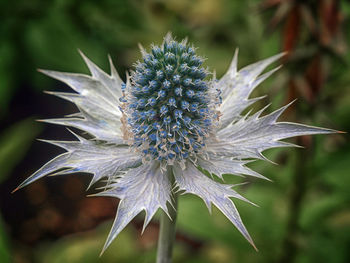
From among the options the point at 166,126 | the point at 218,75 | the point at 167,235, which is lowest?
the point at 167,235

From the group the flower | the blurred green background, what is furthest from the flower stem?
the blurred green background

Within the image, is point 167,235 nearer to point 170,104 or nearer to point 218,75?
point 170,104

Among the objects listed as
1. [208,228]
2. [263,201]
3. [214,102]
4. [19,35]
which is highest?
[19,35]

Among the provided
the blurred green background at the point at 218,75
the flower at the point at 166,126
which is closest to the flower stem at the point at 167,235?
the flower at the point at 166,126

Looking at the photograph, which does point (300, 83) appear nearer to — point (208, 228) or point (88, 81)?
point (208, 228)

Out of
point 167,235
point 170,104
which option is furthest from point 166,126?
point 167,235

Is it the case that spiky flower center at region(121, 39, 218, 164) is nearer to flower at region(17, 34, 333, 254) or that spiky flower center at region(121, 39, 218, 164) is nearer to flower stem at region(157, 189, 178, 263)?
flower at region(17, 34, 333, 254)

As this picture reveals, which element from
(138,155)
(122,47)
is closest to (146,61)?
(138,155)
